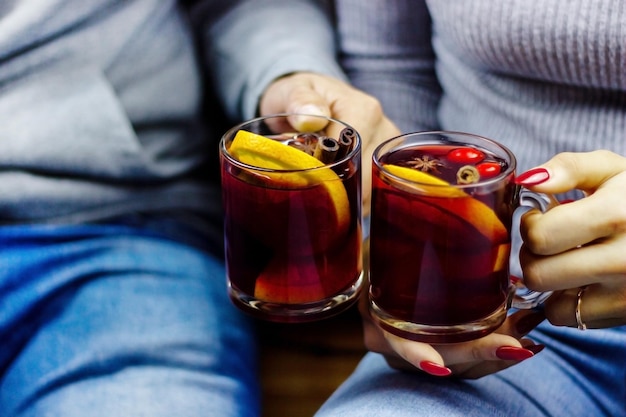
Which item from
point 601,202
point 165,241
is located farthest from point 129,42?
point 601,202

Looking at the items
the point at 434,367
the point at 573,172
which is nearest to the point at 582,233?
the point at 573,172

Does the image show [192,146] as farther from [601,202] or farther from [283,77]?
[601,202]

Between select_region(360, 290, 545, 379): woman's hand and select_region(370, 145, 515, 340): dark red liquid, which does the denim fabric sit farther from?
select_region(370, 145, 515, 340): dark red liquid

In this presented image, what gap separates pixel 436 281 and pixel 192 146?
633mm

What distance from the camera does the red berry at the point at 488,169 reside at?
62cm

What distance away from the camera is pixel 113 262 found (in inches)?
39.5

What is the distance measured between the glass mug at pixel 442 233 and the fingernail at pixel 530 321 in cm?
→ 5

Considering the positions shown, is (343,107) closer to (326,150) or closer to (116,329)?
(326,150)

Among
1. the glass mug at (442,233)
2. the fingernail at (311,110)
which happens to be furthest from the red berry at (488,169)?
the fingernail at (311,110)

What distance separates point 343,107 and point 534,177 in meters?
0.29

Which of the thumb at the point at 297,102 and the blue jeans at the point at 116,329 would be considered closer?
the thumb at the point at 297,102

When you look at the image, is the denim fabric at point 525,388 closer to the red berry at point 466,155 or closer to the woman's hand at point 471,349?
the woman's hand at point 471,349

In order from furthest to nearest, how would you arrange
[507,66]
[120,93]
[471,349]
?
1. [120,93]
2. [507,66]
3. [471,349]

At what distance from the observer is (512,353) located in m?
0.69
